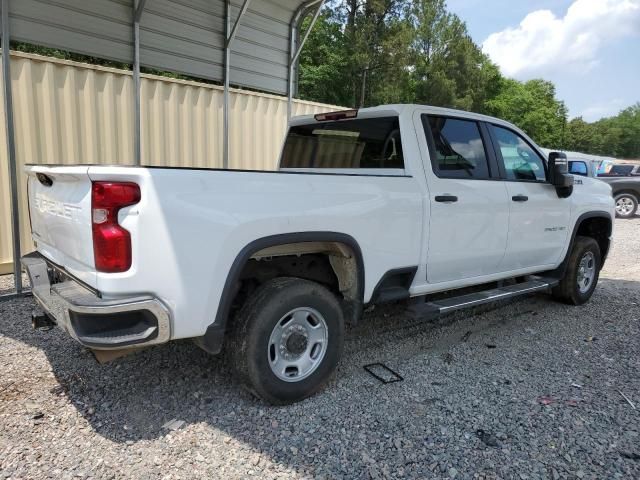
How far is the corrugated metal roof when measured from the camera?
5762 millimetres

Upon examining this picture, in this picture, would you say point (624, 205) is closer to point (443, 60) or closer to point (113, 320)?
point (113, 320)

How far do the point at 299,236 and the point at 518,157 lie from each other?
2890 millimetres

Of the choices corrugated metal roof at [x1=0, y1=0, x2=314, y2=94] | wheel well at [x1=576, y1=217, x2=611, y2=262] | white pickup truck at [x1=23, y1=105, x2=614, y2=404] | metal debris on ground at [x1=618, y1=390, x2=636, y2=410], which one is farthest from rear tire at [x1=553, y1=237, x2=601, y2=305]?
corrugated metal roof at [x1=0, y1=0, x2=314, y2=94]

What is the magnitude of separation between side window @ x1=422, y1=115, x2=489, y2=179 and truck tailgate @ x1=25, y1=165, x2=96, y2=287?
2.52m

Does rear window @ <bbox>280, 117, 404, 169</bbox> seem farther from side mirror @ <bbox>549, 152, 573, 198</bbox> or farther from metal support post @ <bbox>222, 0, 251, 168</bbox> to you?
metal support post @ <bbox>222, 0, 251, 168</bbox>

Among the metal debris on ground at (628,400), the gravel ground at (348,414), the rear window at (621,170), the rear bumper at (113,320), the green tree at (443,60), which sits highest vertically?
the green tree at (443,60)

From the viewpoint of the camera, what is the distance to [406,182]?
142 inches

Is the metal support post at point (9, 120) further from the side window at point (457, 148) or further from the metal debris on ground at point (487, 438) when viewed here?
the metal debris on ground at point (487, 438)

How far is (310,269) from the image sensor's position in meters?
3.61

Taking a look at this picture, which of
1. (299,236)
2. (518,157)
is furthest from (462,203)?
(299,236)

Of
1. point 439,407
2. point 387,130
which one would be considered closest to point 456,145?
point 387,130

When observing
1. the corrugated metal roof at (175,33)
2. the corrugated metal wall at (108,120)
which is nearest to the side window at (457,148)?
the corrugated metal wall at (108,120)

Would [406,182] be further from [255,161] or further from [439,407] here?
[255,161]

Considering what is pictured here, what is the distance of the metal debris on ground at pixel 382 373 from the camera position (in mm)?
3675
